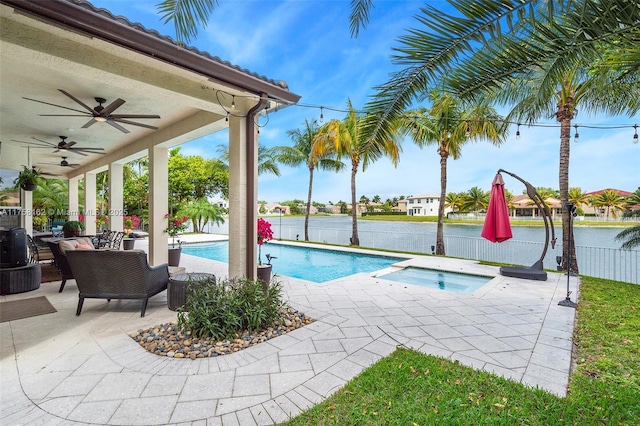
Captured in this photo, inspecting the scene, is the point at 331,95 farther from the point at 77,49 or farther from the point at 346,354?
the point at 346,354

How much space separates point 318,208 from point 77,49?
42.2 meters

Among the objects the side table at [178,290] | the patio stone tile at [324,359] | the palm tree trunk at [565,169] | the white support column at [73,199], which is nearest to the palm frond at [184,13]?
the side table at [178,290]

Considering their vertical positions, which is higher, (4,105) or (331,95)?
(331,95)

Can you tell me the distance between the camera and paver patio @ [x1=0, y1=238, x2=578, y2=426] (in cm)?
220

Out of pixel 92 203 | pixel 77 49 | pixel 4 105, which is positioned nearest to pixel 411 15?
pixel 77 49

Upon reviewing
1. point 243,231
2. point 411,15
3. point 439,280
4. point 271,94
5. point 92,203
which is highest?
point 271,94

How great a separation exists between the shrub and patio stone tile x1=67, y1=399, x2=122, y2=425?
46.8 inches

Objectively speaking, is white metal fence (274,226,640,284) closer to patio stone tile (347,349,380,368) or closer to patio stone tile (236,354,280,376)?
patio stone tile (347,349,380,368)

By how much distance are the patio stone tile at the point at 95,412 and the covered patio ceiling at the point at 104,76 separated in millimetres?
3258

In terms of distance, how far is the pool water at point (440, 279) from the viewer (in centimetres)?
681

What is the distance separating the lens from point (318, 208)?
45188 mm

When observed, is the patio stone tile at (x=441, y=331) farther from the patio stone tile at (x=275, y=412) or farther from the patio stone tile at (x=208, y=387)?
the patio stone tile at (x=208, y=387)

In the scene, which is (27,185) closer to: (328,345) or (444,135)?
(328,345)

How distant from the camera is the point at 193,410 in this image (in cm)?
217
